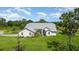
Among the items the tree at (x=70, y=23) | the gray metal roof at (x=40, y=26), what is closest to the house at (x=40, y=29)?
the gray metal roof at (x=40, y=26)

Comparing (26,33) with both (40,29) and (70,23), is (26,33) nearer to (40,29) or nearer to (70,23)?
(40,29)

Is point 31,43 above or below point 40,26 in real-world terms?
below

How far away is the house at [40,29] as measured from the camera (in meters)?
2.44

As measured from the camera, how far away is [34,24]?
2.44 meters

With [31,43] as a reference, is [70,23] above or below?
above

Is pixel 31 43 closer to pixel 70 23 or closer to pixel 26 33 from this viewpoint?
→ pixel 26 33

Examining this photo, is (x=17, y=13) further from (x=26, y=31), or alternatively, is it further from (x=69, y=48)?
(x=69, y=48)

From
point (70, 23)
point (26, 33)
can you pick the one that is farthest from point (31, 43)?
point (70, 23)

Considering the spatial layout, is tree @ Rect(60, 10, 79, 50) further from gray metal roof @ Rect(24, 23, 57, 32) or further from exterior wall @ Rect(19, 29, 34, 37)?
exterior wall @ Rect(19, 29, 34, 37)

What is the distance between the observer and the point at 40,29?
2.45 metres

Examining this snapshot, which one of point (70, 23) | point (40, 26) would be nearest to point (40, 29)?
point (40, 26)
